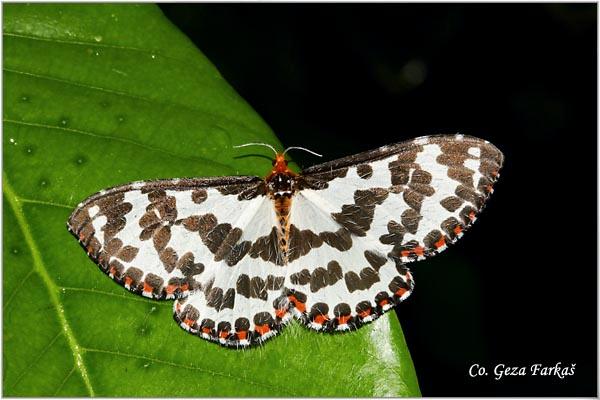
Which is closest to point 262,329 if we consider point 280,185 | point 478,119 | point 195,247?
point 195,247

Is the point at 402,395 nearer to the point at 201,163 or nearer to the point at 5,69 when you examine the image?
the point at 201,163

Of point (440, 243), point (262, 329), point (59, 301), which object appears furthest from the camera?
point (440, 243)

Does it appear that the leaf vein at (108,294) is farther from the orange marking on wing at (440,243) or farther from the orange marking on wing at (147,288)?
the orange marking on wing at (440,243)

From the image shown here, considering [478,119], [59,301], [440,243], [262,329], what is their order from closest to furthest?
[59,301], [262,329], [440,243], [478,119]

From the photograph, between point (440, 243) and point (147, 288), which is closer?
point (147, 288)

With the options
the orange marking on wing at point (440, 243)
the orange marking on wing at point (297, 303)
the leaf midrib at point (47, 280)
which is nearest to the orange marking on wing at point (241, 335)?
the orange marking on wing at point (297, 303)

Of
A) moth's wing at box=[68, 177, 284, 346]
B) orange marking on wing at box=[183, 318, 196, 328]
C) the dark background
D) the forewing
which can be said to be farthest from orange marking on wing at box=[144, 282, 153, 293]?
the dark background

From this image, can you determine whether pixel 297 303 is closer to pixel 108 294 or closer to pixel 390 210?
pixel 390 210
